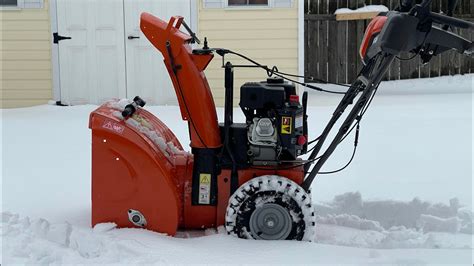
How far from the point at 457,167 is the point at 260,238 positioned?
2.42 metres

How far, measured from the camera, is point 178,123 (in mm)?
7988

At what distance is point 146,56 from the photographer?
9.86m

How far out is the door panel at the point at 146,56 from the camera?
32.3 ft

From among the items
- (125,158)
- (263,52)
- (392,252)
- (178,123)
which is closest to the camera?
(392,252)

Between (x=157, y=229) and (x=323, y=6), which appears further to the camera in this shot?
(x=323, y=6)

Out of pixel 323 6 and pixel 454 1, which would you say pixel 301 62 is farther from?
pixel 454 1

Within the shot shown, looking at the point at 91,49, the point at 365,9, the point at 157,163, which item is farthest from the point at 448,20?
the point at 365,9

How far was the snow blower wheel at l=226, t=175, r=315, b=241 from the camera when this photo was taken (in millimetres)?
3602

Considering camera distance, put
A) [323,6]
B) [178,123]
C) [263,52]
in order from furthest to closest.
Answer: [323,6], [263,52], [178,123]

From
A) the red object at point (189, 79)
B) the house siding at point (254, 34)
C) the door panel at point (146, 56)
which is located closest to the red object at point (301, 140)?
the red object at point (189, 79)

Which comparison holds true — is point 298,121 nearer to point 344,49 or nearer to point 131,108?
point 131,108

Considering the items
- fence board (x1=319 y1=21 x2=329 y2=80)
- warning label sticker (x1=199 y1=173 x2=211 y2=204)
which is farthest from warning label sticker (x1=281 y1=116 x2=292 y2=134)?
fence board (x1=319 y1=21 x2=329 y2=80)

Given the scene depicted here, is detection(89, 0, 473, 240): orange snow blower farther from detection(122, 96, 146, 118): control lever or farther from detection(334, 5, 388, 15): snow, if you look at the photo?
detection(334, 5, 388, 15): snow

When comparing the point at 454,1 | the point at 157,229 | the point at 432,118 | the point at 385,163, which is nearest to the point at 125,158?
the point at 157,229
